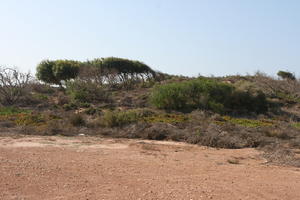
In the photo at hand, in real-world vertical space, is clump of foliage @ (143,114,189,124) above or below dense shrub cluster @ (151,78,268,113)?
below

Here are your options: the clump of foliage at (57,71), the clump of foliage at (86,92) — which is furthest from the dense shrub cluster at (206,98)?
the clump of foliage at (57,71)

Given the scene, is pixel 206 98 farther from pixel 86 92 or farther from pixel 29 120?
pixel 29 120

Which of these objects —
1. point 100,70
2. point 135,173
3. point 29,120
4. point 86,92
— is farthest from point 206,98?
point 135,173

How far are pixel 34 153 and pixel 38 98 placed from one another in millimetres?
19810

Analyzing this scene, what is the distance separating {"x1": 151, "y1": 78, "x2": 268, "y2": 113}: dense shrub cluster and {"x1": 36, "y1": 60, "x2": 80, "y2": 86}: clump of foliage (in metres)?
14.3

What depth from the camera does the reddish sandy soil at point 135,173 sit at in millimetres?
6828

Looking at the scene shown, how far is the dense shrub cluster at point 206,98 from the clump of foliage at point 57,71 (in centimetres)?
1430

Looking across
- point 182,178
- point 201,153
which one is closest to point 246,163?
point 201,153

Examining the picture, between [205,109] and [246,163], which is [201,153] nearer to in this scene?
[246,163]

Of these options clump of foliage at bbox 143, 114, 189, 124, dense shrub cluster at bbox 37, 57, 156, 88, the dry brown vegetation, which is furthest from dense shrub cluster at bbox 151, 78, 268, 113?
dense shrub cluster at bbox 37, 57, 156, 88

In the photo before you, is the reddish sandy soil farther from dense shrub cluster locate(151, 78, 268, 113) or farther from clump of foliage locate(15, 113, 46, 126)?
dense shrub cluster locate(151, 78, 268, 113)

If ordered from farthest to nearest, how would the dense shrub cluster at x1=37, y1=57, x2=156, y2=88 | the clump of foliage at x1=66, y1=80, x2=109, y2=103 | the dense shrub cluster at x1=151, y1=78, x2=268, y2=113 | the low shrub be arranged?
the dense shrub cluster at x1=37, y1=57, x2=156, y2=88 → the clump of foliage at x1=66, y1=80, x2=109, y2=103 → the dense shrub cluster at x1=151, y1=78, x2=268, y2=113 → the low shrub

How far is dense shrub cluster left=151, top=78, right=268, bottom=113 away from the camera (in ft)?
81.1

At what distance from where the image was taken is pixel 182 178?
8.09m
